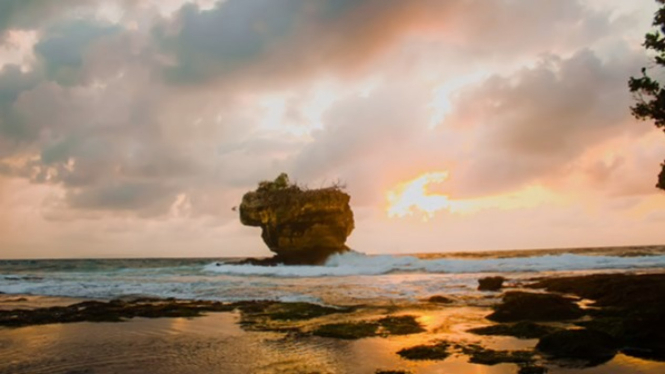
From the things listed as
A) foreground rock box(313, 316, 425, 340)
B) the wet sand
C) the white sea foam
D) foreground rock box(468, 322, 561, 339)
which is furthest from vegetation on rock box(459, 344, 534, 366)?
the white sea foam

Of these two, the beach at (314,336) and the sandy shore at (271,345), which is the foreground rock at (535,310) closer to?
the beach at (314,336)

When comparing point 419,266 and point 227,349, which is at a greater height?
point 227,349

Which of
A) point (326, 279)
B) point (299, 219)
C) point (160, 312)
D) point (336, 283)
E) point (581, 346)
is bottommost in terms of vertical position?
point (326, 279)

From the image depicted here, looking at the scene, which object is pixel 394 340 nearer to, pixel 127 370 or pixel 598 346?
pixel 598 346

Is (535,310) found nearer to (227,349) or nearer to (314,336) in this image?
(314,336)

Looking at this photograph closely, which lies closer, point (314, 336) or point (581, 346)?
point (581, 346)

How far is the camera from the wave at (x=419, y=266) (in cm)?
4031

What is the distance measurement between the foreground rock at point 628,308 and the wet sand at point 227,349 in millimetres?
1144

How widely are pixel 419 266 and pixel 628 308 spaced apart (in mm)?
31574

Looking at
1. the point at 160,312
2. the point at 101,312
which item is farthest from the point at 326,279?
the point at 101,312

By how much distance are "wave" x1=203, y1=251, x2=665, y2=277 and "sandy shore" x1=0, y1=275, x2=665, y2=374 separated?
2529 cm

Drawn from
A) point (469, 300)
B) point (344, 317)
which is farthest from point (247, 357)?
point (469, 300)

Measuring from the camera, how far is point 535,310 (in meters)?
13.0

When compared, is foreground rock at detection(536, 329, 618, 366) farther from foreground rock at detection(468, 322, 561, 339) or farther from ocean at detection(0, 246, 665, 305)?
ocean at detection(0, 246, 665, 305)
